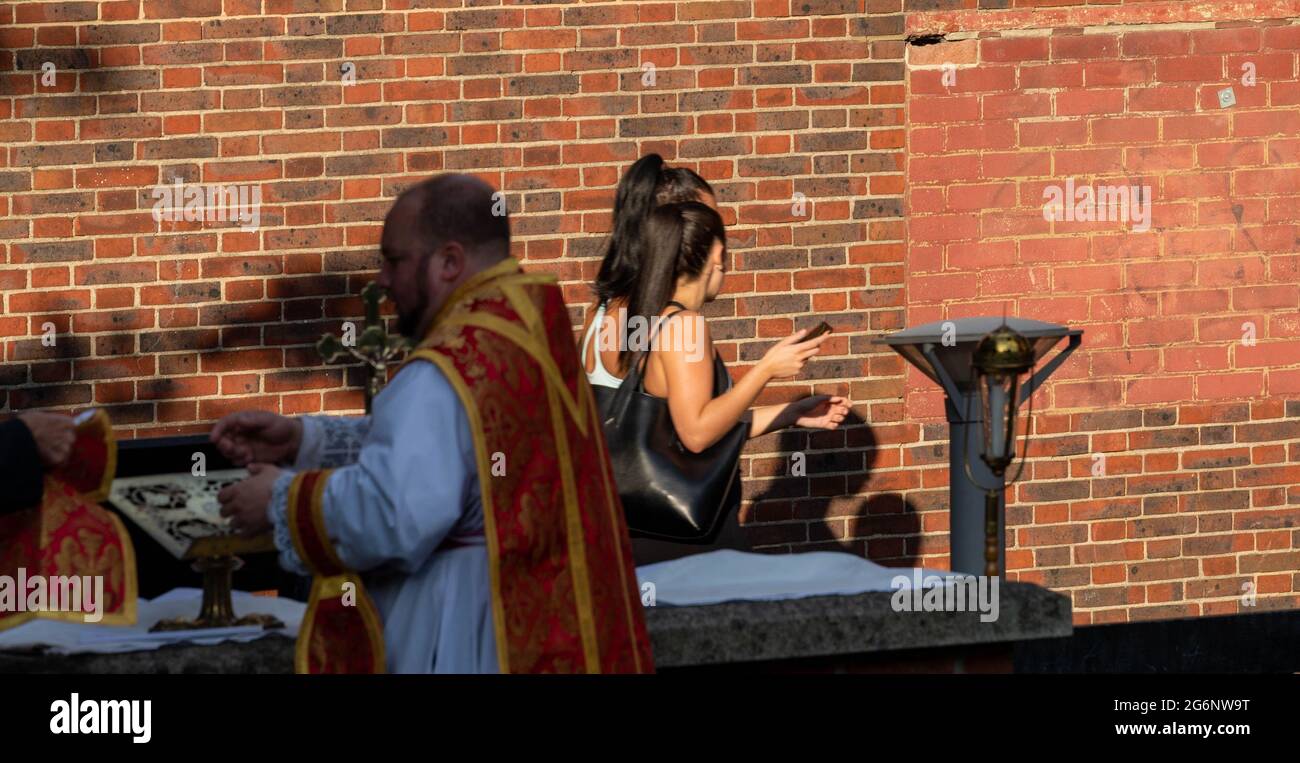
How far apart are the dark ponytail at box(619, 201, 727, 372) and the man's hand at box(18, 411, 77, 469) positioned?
5.64 feet

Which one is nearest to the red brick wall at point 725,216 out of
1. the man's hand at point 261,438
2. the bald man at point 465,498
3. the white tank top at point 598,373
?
the white tank top at point 598,373

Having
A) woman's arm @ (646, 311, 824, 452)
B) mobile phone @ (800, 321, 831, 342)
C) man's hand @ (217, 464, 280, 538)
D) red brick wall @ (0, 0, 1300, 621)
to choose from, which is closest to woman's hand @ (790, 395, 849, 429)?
mobile phone @ (800, 321, 831, 342)

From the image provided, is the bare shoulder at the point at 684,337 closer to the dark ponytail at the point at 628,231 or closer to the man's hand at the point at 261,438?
the dark ponytail at the point at 628,231

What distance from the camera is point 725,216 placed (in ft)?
24.6

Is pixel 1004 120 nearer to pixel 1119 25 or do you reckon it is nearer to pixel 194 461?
pixel 1119 25

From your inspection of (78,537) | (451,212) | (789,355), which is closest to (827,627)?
(789,355)

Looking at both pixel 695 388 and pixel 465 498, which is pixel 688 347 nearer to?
pixel 695 388

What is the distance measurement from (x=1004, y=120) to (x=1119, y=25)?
62 centimetres

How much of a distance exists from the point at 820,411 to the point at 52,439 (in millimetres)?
2606

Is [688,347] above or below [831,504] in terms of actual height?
above

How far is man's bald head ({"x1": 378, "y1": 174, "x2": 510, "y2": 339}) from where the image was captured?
359cm

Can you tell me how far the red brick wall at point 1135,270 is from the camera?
7695 millimetres

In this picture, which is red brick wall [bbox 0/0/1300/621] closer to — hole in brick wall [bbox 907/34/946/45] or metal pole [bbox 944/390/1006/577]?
hole in brick wall [bbox 907/34/946/45]
